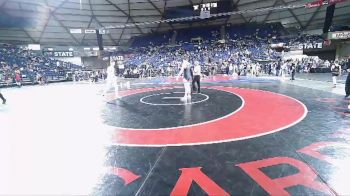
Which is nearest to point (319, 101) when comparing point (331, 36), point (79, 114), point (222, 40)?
point (79, 114)

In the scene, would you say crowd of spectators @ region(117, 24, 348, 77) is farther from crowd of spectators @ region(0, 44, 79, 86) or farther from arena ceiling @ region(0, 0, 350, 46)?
crowd of spectators @ region(0, 44, 79, 86)

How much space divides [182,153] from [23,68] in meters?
33.6

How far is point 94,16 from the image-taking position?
38406 mm

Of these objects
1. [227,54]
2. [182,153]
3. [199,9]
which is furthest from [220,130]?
[227,54]

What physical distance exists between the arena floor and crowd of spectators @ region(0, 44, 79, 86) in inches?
835

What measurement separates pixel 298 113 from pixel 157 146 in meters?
4.82

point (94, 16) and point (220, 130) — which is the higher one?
point (94, 16)

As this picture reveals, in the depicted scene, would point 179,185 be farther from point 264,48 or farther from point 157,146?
point 264,48

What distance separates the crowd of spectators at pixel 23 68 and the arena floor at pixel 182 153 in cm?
2120

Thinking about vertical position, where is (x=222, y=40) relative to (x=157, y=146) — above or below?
above

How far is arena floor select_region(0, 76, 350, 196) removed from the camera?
10.8ft

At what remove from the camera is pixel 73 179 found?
362 cm

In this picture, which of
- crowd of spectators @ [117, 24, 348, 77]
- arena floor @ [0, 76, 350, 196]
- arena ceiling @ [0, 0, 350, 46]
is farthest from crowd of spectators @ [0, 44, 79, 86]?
arena floor @ [0, 76, 350, 196]

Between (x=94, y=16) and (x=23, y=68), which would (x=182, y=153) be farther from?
(x=94, y=16)
